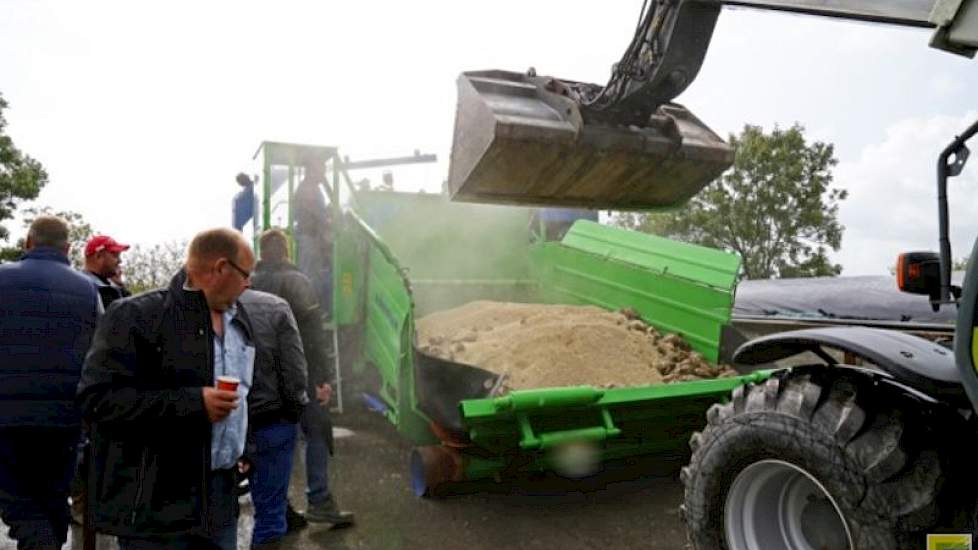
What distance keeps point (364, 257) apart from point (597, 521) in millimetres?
2703

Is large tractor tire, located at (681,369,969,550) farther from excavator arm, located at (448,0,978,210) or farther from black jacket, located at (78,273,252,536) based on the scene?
black jacket, located at (78,273,252,536)

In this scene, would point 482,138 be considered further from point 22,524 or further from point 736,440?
point 22,524

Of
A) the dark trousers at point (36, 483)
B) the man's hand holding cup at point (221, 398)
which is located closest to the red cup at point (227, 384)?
the man's hand holding cup at point (221, 398)

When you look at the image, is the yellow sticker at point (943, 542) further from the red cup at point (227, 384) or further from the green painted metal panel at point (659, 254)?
the green painted metal panel at point (659, 254)

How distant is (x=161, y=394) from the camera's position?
1.92 metres

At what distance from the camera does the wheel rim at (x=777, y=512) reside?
2457mm

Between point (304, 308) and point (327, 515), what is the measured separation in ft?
3.76

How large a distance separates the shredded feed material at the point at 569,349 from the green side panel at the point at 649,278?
0.45 feet

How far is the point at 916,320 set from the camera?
7.13 m

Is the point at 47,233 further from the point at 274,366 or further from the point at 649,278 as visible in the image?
the point at 649,278

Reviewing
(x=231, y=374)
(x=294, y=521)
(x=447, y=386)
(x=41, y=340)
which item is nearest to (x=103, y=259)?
(x=41, y=340)

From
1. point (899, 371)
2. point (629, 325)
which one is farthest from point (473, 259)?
point (899, 371)

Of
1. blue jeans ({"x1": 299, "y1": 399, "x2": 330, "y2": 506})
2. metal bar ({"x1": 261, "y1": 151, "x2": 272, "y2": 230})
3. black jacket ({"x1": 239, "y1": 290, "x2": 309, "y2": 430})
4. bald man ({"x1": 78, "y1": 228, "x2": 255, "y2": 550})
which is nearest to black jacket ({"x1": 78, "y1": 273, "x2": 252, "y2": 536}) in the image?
bald man ({"x1": 78, "y1": 228, "x2": 255, "y2": 550})

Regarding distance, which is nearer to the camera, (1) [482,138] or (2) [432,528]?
(1) [482,138]
